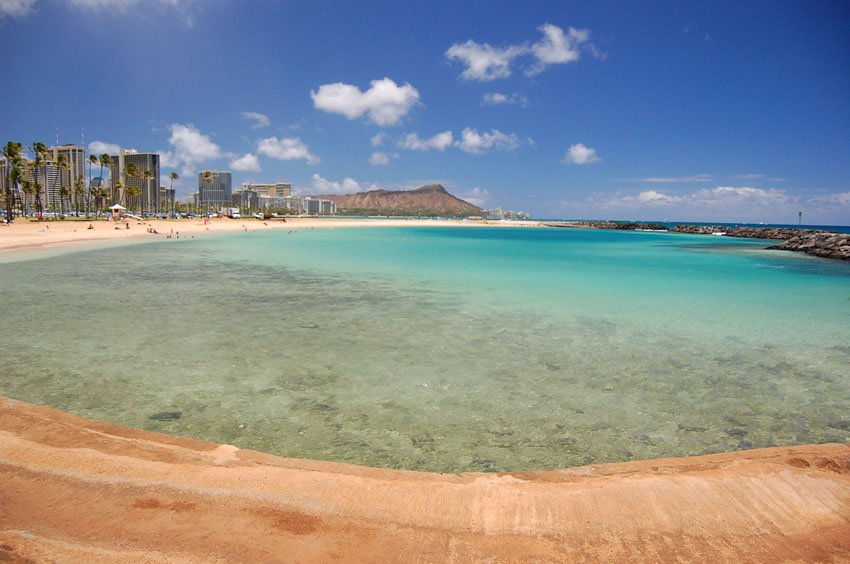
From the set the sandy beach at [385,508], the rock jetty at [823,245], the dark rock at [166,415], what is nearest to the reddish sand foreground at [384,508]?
the sandy beach at [385,508]

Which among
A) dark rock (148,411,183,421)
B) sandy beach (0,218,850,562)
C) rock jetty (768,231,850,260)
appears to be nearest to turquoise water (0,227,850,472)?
dark rock (148,411,183,421)

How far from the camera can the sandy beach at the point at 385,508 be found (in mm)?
2943

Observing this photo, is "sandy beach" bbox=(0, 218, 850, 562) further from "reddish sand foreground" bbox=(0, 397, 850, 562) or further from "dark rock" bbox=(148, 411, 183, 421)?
"dark rock" bbox=(148, 411, 183, 421)

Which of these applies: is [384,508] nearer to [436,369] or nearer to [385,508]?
[385,508]

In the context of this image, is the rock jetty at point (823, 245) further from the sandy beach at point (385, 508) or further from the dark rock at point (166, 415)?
the dark rock at point (166, 415)

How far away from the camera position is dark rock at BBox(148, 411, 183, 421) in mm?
5486

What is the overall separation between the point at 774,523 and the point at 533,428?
2.48m

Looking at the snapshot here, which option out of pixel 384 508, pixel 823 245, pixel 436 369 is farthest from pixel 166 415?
pixel 823 245

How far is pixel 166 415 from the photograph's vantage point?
5574mm

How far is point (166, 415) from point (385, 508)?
3.50 metres

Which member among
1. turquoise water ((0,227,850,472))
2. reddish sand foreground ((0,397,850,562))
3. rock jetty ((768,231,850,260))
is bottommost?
turquoise water ((0,227,850,472))

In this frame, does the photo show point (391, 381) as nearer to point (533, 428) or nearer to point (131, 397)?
point (533, 428)

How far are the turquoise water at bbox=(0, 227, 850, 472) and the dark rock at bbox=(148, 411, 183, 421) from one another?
0.06 metres

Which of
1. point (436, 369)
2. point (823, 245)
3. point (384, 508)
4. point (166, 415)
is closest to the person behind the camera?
point (384, 508)
